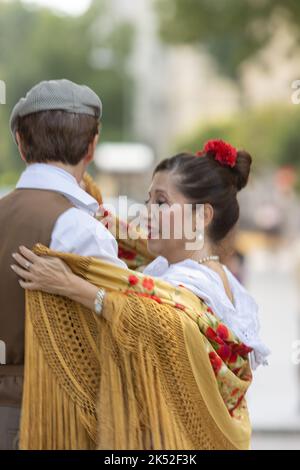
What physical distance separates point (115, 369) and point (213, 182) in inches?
33.3

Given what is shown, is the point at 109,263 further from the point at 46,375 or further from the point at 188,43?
the point at 188,43

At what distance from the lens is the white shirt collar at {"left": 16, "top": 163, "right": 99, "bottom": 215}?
10.8 feet

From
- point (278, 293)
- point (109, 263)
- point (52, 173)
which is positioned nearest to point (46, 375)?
point (109, 263)

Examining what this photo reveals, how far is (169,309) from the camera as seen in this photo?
322 centimetres

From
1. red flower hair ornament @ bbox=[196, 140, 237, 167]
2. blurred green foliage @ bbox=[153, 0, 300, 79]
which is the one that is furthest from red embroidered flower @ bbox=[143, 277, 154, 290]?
blurred green foliage @ bbox=[153, 0, 300, 79]

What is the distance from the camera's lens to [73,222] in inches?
126

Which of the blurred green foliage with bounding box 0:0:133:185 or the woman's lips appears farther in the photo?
the blurred green foliage with bounding box 0:0:133:185

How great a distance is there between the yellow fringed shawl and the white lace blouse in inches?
7.0

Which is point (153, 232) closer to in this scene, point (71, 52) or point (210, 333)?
point (210, 333)

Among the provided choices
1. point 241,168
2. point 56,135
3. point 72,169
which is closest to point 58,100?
point 56,135

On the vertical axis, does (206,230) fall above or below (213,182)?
below

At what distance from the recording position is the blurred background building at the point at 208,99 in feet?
36.3

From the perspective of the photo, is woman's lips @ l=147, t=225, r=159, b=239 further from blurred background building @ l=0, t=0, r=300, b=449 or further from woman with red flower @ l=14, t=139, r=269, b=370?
blurred background building @ l=0, t=0, r=300, b=449

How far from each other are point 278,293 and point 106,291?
28.9ft
